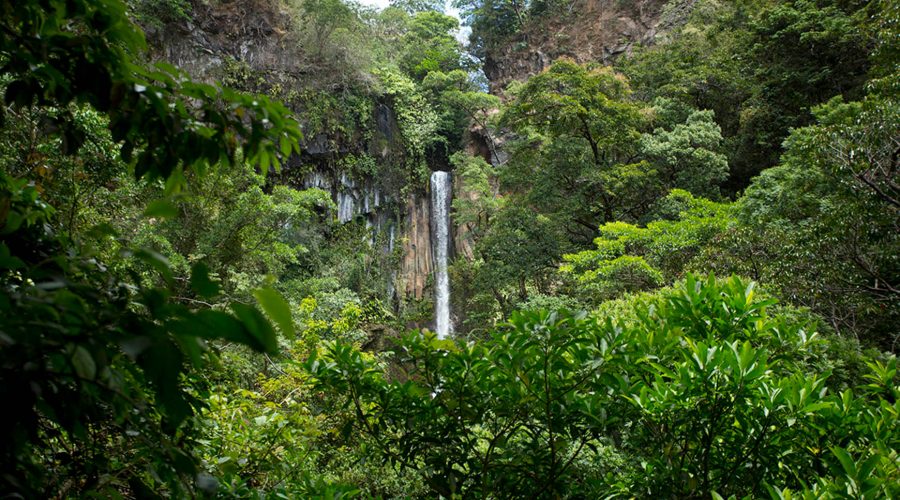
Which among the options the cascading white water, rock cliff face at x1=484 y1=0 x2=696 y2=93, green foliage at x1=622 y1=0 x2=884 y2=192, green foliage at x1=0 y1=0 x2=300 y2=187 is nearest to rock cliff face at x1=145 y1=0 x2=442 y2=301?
the cascading white water

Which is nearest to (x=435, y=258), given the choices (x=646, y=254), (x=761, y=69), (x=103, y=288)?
(x=646, y=254)

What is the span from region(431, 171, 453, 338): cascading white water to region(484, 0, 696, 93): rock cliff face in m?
4.62

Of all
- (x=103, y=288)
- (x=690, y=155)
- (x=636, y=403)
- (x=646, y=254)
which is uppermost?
(x=690, y=155)

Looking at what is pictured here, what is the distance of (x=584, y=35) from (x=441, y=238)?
316 inches

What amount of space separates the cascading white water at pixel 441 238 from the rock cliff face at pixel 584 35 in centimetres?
462

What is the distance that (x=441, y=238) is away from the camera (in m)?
14.9

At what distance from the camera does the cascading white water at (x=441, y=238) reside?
554 inches

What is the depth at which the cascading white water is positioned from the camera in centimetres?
1407

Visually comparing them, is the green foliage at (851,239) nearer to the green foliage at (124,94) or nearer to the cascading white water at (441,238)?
the green foliage at (124,94)

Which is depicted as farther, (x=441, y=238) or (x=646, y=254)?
(x=441, y=238)

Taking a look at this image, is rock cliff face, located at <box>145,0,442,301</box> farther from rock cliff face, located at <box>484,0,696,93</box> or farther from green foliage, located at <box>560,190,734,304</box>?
green foliage, located at <box>560,190,734,304</box>

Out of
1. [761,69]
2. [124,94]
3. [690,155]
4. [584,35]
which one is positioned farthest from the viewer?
[584,35]

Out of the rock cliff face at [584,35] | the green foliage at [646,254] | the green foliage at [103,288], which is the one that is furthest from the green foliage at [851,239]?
the rock cliff face at [584,35]

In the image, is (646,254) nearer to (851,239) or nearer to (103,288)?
(851,239)
